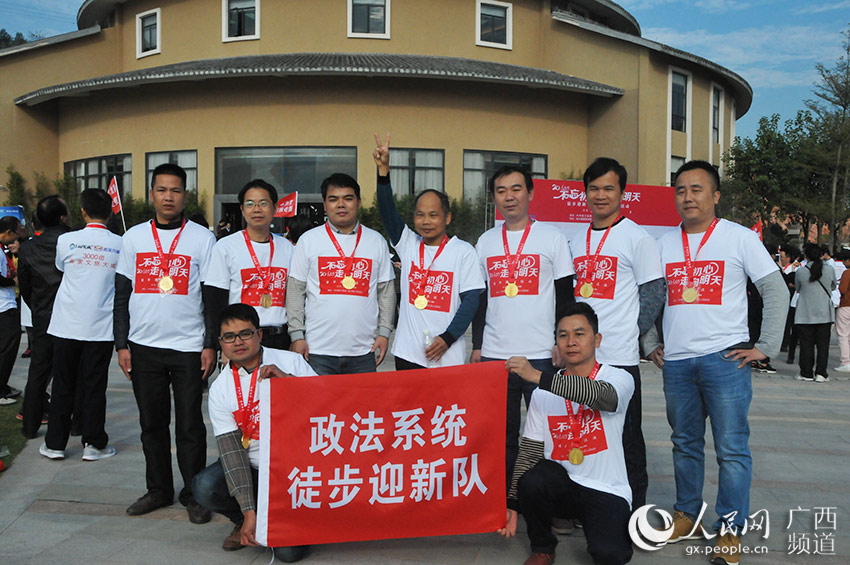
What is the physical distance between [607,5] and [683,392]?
27.0m

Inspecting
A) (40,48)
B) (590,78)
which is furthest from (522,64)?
(40,48)

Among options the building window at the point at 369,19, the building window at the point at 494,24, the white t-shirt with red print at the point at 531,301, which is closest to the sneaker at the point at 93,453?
the white t-shirt with red print at the point at 531,301

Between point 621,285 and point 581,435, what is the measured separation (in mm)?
882

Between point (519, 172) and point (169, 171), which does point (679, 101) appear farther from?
point (169, 171)

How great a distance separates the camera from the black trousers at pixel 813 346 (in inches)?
378

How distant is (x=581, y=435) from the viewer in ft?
11.3

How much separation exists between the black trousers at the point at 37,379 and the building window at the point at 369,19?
19.3m

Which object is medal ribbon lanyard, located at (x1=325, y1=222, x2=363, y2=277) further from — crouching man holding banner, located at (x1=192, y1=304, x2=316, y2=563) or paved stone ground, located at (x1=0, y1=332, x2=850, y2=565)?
paved stone ground, located at (x1=0, y1=332, x2=850, y2=565)

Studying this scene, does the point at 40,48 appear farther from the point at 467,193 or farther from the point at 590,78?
the point at 590,78

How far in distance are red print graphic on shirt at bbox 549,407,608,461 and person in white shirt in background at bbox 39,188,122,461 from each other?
3.54m

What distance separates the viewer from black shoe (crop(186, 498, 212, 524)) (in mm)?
4039

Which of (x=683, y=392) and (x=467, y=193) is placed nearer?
(x=683, y=392)

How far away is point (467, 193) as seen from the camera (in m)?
22.8

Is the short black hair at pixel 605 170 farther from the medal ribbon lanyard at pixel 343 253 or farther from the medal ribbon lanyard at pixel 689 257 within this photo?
the medal ribbon lanyard at pixel 343 253
